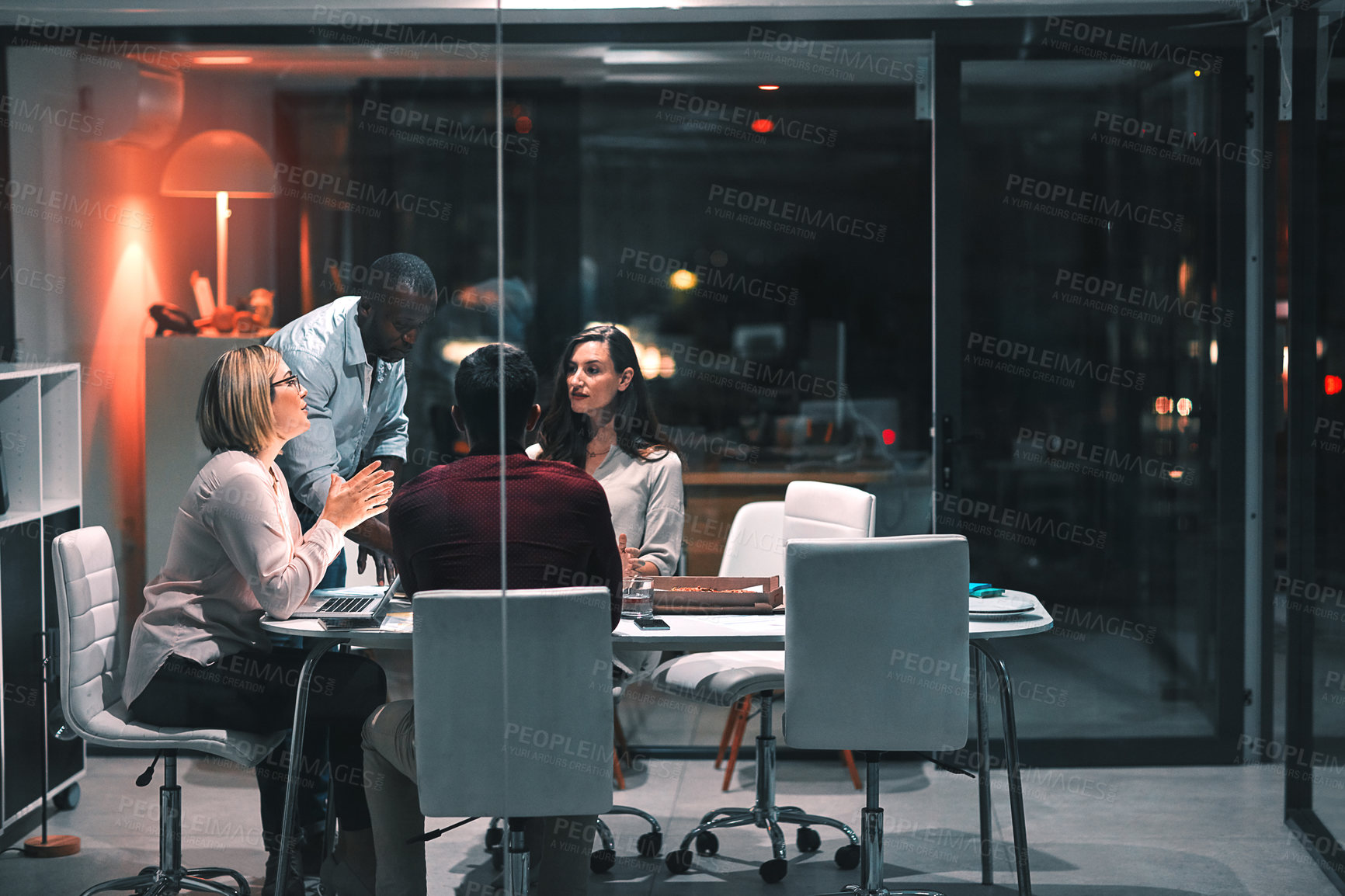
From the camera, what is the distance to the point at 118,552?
3.54 metres

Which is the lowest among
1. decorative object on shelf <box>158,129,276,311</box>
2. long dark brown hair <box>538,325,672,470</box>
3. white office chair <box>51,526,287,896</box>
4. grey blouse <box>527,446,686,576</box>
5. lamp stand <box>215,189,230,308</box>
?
white office chair <box>51,526,287,896</box>

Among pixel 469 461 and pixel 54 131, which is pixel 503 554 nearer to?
pixel 469 461

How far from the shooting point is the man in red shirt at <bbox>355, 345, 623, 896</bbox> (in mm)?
2525

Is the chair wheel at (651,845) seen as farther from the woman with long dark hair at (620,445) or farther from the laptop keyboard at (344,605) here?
the laptop keyboard at (344,605)

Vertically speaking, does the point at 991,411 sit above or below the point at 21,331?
below

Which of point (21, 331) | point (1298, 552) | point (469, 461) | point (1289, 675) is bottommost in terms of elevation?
point (1289, 675)

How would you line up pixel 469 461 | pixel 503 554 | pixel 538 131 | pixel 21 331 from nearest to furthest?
1. pixel 503 554
2. pixel 469 461
3. pixel 21 331
4. pixel 538 131

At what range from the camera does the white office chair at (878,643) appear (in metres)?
2.72

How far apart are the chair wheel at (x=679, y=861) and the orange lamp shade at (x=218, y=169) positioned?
2088 mm

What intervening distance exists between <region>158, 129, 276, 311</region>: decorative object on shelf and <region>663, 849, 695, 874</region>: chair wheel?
201 cm

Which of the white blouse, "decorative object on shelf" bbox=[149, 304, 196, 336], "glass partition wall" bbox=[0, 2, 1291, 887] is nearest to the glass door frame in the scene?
"glass partition wall" bbox=[0, 2, 1291, 887]

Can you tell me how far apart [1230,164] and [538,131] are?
84.9 inches

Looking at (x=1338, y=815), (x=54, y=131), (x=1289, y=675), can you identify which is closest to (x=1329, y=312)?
(x=1289, y=675)

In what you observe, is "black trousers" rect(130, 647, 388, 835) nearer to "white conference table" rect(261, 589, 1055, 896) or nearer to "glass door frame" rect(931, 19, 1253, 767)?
"white conference table" rect(261, 589, 1055, 896)
